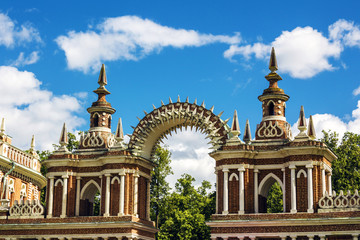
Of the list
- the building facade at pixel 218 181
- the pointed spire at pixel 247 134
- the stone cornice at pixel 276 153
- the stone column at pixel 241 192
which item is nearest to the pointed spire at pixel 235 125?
the building facade at pixel 218 181

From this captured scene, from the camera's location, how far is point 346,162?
58.5 m

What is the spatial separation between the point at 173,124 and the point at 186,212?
55.8 feet

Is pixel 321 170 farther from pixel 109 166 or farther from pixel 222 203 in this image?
pixel 109 166

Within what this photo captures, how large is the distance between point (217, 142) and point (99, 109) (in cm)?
915

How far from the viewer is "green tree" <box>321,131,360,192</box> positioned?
57.1 meters

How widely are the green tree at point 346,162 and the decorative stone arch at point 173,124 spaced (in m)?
20.5

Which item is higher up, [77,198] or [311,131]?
[311,131]

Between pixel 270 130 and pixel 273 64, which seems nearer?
pixel 270 130

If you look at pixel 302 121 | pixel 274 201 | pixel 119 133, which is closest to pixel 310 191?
pixel 302 121

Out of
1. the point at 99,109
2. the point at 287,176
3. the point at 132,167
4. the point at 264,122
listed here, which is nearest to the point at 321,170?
the point at 287,176

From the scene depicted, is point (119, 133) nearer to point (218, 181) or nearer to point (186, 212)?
point (218, 181)

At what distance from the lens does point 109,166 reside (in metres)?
41.4

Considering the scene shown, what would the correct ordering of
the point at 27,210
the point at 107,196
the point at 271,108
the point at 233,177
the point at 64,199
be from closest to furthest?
the point at 233,177 → the point at 271,108 → the point at 107,196 → the point at 64,199 → the point at 27,210

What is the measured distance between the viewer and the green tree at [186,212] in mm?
56719
